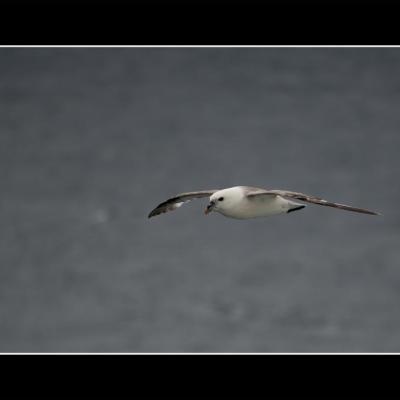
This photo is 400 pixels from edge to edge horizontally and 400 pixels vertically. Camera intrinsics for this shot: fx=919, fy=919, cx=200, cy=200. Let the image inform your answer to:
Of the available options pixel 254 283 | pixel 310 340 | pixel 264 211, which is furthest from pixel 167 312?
pixel 264 211

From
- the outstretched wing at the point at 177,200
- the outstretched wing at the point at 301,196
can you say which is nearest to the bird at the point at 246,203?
the outstretched wing at the point at 301,196

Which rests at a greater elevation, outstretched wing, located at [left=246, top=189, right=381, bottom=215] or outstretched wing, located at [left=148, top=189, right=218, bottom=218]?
outstretched wing, located at [left=148, top=189, right=218, bottom=218]

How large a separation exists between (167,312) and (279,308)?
210 inches

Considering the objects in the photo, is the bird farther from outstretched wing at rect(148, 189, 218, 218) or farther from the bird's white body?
outstretched wing at rect(148, 189, 218, 218)

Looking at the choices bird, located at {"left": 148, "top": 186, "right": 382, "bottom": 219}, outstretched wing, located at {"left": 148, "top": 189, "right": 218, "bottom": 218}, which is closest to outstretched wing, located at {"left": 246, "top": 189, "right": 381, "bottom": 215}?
bird, located at {"left": 148, "top": 186, "right": 382, "bottom": 219}

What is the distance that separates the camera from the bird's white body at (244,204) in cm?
1708

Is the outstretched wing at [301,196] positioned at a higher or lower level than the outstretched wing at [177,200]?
lower

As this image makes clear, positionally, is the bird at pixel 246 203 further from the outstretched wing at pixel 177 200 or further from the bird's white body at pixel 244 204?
the outstretched wing at pixel 177 200

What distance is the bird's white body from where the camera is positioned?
1708 cm

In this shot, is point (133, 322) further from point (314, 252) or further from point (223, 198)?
point (223, 198)

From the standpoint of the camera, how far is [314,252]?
42344mm

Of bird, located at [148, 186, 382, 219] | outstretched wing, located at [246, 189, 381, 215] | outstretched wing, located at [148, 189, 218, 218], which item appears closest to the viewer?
outstretched wing, located at [246, 189, 381, 215]

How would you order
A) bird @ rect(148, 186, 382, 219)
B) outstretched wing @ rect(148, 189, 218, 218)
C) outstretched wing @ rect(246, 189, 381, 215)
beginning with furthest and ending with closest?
outstretched wing @ rect(148, 189, 218, 218), bird @ rect(148, 186, 382, 219), outstretched wing @ rect(246, 189, 381, 215)

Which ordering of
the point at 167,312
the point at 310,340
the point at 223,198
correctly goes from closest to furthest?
the point at 223,198
the point at 310,340
the point at 167,312
